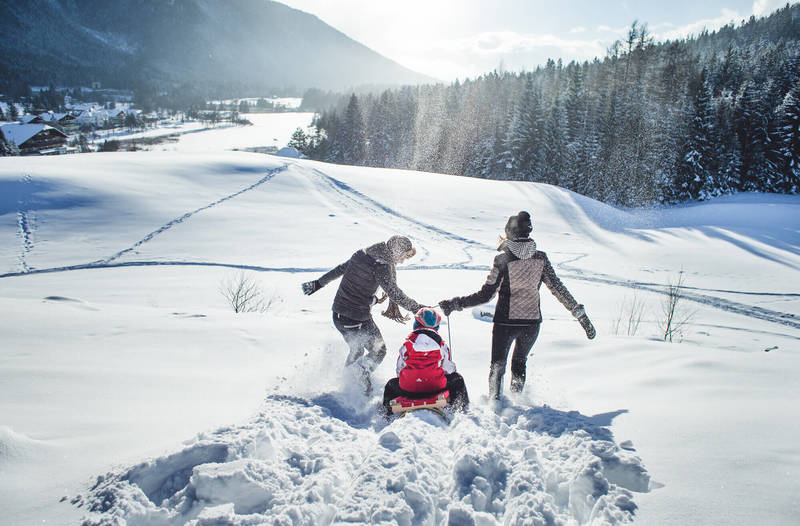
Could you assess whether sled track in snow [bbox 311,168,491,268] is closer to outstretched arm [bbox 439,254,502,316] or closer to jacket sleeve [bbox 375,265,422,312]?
outstretched arm [bbox 439,254,502,316]

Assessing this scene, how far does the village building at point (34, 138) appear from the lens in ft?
184

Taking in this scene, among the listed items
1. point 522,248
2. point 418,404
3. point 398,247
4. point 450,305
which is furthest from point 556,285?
point 418,404

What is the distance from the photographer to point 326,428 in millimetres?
3090

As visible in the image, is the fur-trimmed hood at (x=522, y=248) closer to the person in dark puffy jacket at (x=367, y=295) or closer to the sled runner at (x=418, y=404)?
the person in dark puffy jacket at (x=367, y=295)

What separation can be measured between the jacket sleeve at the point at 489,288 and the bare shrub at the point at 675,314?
163 inches

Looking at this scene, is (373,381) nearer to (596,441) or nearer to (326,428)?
(326,428)

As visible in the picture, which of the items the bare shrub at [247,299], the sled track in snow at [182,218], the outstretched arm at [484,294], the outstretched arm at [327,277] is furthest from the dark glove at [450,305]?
the sled track in snow at [182,218]

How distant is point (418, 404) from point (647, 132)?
3962cm

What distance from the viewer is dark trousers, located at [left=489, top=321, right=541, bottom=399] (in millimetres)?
3744

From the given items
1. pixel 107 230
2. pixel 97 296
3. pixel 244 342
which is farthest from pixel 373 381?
pixel 107 230

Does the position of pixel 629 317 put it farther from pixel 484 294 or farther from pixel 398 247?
pixel 398 247

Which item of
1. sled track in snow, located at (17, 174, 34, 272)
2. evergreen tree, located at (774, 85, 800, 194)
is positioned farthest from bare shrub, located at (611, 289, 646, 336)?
evergreen tree, located at (774, 85, 800, 194)

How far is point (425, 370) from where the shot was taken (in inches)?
134

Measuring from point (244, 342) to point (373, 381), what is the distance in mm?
1744
